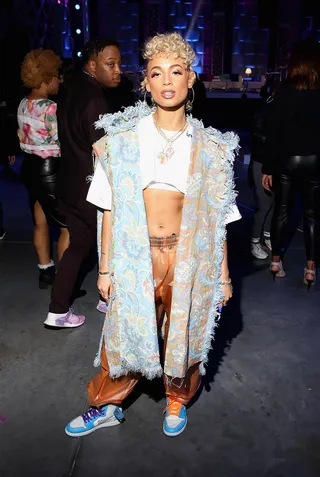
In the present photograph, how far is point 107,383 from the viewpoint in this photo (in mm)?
2154

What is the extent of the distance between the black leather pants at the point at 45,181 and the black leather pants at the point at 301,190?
158 centimetres

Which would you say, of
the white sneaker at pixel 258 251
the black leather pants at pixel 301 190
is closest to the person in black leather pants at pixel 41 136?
the black leather pants at pixel 301 190

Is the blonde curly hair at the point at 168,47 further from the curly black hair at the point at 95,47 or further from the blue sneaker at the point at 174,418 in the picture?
the blue sneaker at the point at 174,418

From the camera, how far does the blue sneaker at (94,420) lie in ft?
7.04

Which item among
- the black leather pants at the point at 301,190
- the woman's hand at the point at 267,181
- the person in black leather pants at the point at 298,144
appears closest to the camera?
the person in black leather pants at the point at 298,144

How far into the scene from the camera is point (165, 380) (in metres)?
2.16

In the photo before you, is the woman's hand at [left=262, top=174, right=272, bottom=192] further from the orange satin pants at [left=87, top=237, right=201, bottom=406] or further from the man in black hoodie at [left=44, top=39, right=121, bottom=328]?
the orange satin pants at [left=87, top=237, right=201, bottom=406]

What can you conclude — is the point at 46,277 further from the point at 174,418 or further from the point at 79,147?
the point at 174,418

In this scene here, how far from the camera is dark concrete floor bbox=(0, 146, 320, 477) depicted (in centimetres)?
200

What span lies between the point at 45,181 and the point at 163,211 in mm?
1613

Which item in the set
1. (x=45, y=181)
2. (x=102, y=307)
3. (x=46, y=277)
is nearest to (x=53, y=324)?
(x=102, y=307)

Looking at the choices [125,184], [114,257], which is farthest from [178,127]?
[114,257]

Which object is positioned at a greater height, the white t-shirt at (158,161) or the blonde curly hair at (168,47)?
the blonde curly hair at (168,47)

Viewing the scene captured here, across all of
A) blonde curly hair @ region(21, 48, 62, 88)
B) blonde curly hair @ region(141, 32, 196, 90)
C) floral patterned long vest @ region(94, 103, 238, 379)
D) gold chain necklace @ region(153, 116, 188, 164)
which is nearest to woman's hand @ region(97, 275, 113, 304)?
floral patterned long vest @ region(94, 103, 238, 379)
